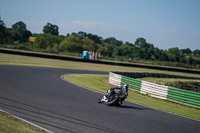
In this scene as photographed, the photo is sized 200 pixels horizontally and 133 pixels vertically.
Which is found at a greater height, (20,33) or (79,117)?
(20,33)

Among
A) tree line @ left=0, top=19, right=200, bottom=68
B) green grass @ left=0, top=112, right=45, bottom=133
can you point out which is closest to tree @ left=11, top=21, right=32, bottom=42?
tree line @ left=0, top=19, right=200, bottom=68

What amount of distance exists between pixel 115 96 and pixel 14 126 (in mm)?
5947

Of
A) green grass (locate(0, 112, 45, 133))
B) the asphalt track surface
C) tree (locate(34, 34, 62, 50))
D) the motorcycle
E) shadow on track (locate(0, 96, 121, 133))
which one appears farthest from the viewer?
tree (locate(34, 34, 62, 50))

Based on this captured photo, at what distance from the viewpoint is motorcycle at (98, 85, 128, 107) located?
12648 millimetres

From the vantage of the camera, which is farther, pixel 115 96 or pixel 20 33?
pixel 20 33

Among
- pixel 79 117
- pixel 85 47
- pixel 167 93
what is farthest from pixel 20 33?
pixel 79 117

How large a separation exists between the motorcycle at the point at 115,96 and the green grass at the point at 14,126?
5.41 metres

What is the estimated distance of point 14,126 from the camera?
785cm

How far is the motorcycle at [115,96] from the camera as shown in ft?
41.5

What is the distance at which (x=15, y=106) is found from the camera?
34.6 ft

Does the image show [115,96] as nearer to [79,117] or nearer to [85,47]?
[79,117]

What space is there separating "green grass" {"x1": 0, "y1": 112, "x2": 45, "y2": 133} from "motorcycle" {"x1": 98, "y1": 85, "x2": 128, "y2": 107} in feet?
17.7

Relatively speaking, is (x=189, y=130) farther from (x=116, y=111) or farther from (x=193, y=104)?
(x=193, y=104)

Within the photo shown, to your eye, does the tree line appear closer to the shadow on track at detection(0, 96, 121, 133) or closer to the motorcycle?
the motorcycle
